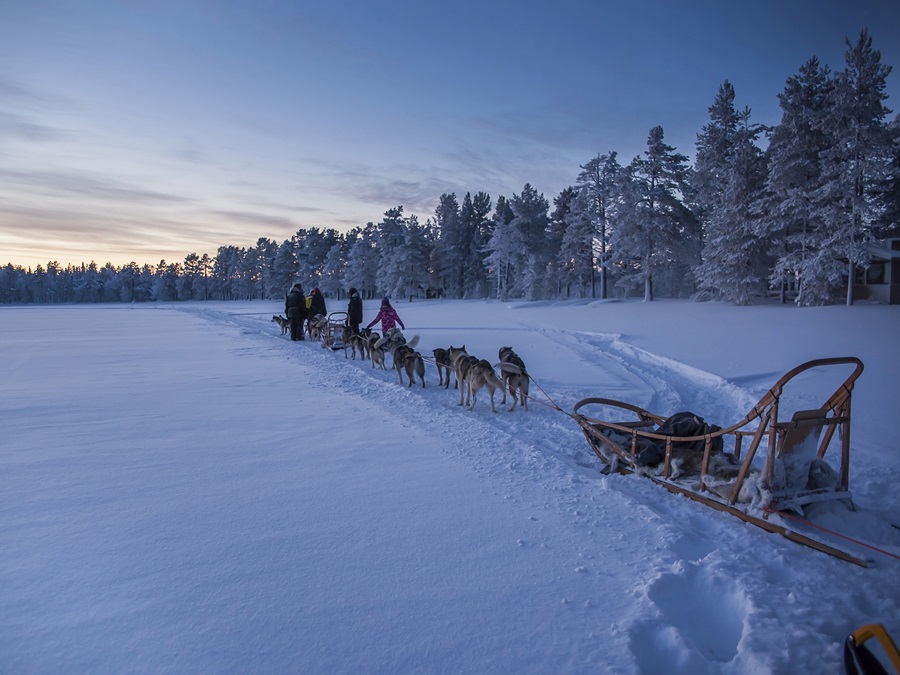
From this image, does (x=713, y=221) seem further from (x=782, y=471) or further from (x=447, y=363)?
(x=782, y=471)

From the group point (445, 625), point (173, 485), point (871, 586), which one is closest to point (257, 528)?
point (173, 485)

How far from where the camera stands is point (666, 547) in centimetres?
300

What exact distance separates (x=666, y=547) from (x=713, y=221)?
29102mm

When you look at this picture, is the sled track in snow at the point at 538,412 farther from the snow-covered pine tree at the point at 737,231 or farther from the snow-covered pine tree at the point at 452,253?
the snow-covered pine tree at the point at 452,253

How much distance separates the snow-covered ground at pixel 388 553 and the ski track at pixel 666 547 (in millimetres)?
14

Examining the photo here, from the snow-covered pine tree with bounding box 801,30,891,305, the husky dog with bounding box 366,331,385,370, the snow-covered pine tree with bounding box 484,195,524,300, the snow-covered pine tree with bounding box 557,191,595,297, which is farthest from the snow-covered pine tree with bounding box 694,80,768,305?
the husky dog with bounding box 366,331,385,370

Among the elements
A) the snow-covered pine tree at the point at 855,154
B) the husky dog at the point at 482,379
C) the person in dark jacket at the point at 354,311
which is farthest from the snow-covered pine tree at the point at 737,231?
the husky dog at the point at 482,379

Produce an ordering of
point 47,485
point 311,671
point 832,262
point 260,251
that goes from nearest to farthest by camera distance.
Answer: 1. point 311,671
2. point 47,485
3. point 832,262
4. point 260,251

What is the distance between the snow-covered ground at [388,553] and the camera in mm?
2168

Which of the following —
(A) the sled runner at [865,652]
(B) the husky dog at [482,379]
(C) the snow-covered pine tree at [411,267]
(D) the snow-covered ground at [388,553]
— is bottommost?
(D) the snow-covered ground at [388,553]

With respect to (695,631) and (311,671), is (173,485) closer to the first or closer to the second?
(311,671)

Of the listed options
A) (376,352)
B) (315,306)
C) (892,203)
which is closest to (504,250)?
(892,203)

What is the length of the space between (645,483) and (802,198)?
25690 mm

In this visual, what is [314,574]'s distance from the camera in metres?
2.72
